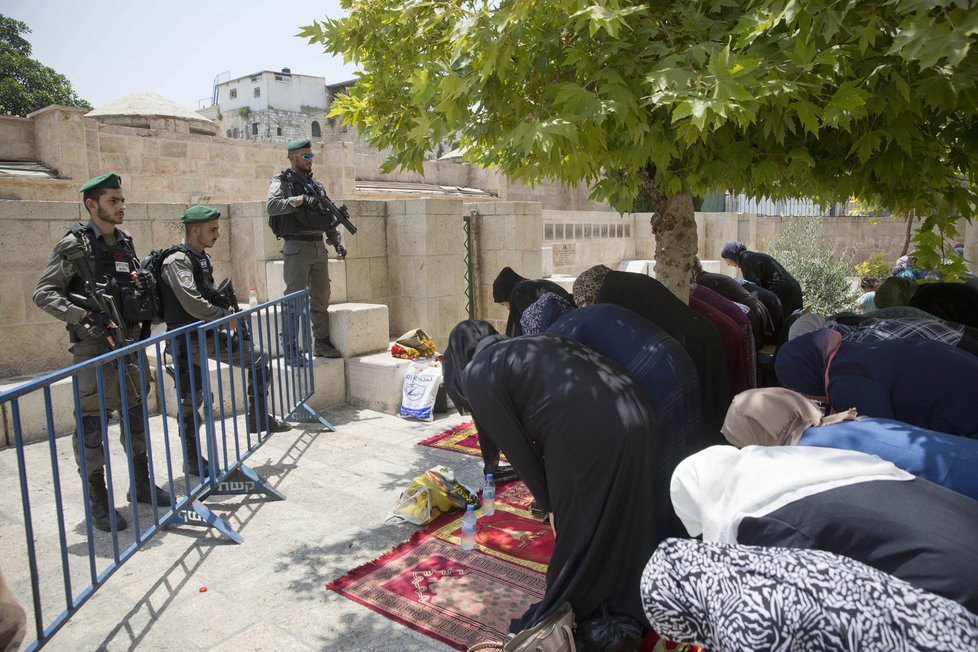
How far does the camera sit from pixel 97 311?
13.7ft

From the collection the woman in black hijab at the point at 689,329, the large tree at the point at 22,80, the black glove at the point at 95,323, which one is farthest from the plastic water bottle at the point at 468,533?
the large tree at the point at 22,80

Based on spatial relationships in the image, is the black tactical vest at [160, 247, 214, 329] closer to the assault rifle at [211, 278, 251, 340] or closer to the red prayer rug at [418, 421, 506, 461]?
the assault rifle at [211, 278, 251, 340]

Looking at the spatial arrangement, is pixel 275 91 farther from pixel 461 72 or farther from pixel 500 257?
pixel 461 72

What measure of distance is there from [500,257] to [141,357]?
5.93 m

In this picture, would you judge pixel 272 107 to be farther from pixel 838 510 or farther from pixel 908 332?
pixel 838 510

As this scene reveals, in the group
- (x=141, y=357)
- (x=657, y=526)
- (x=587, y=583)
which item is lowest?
(x=587, y=583)

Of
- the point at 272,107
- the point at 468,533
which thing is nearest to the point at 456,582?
the point at 468,533

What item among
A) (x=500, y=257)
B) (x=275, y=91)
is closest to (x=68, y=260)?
(x=500, y=257)

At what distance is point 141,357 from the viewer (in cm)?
360

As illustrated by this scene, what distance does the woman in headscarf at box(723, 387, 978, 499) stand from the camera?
2.18m

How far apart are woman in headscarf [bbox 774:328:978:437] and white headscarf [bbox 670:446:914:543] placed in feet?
3.19

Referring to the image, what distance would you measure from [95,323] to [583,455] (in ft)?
10.1

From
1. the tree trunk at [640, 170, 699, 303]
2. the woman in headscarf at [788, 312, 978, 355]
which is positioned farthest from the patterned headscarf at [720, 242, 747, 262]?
the woman in headscarf at [788, 312, 978, 355]

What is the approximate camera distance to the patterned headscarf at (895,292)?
559 cm
